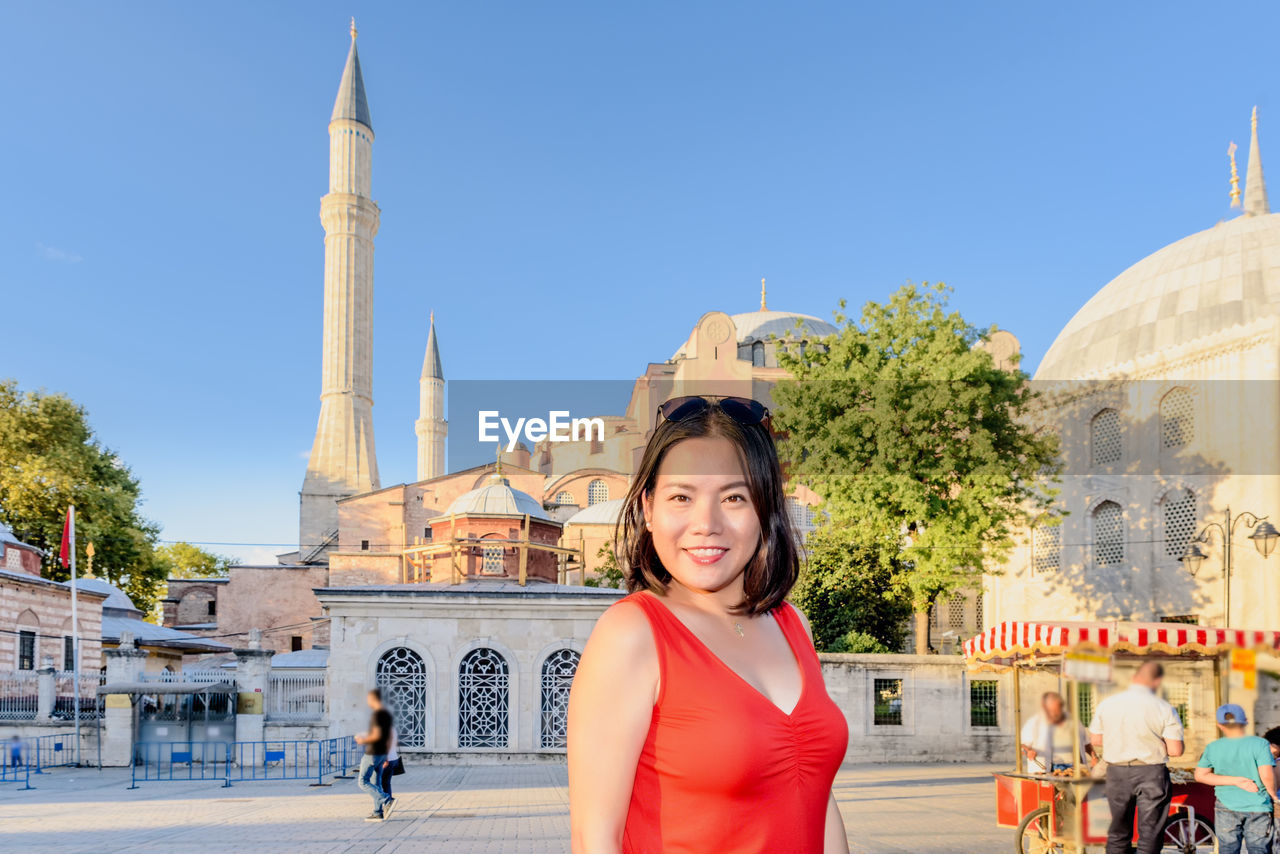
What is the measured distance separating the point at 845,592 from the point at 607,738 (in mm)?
29002

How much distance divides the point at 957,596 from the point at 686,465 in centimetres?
3917

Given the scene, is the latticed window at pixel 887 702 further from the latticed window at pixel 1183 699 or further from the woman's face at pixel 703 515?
the woman's face at pixel 703 515

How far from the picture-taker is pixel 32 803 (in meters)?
15.0

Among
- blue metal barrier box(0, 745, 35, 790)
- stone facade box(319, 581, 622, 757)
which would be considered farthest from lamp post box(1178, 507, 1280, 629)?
blue metal barrier box(0, 745, 35, 790)

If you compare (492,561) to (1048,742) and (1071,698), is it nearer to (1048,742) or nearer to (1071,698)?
(1048,742)

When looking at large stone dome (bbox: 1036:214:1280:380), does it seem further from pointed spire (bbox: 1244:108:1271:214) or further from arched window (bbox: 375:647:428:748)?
arched window (bbox: 375:647:428:748)

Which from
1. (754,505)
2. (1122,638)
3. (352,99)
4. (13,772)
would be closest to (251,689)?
(13,772)

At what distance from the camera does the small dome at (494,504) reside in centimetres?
2861

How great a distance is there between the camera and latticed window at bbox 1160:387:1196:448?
2697 cm

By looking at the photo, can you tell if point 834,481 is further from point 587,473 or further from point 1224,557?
point 587,473

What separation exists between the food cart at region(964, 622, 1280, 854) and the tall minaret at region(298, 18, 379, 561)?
4185cm

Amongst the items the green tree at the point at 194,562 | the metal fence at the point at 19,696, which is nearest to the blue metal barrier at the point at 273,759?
the metal fence at the point at 19,696

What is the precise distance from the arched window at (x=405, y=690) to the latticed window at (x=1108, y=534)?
19.4 meters

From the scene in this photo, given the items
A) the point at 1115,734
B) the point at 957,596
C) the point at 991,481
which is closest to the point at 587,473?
the point at 957,596
